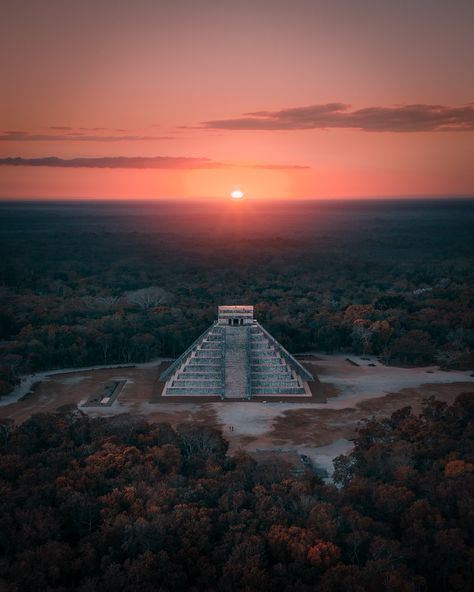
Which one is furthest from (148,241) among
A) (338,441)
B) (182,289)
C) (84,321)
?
(338,441)

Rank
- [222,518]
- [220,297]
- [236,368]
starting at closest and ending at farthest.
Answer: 1. [222,518]
2. [236,368]
3. [220,297]

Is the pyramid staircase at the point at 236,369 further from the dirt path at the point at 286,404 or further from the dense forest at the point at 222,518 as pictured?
the dense forest at the point at 222,518

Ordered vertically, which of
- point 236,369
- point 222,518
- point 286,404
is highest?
point 236,369

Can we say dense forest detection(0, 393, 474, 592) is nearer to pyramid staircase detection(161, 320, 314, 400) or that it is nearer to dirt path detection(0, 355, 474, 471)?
dirt path detection(0, 355, 474, 471)

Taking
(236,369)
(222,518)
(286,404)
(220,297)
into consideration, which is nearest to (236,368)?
(236,369)

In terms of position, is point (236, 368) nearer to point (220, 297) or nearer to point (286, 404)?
point (286, 404)
